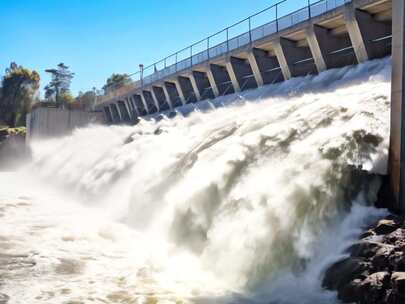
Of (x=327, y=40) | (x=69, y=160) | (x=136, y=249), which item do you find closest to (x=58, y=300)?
(x=136, y=249)

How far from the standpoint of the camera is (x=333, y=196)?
7711mm

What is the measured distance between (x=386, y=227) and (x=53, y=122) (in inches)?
1181

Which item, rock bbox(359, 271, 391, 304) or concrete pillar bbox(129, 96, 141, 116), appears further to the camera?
concrete pillar bbox(129, 96, 141, 116)

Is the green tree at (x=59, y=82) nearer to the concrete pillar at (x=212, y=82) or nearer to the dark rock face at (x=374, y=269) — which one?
the concrete pillar at (x=212, y=82)

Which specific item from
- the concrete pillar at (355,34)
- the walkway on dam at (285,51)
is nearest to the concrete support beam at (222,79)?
the walkway on dam at (285,51)

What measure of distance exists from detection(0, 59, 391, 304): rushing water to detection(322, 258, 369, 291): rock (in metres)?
0.15

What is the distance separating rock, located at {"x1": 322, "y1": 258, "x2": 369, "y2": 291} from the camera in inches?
249

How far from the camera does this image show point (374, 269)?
6.23 m

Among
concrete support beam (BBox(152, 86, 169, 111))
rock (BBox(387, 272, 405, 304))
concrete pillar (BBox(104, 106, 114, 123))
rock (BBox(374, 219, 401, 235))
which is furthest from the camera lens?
concrete pillar (BBox(104, 106, 114, 123))

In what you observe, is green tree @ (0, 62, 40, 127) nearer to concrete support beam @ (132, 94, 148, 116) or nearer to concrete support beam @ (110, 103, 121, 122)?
concrete support beam @ (110, 103, 121, 122)

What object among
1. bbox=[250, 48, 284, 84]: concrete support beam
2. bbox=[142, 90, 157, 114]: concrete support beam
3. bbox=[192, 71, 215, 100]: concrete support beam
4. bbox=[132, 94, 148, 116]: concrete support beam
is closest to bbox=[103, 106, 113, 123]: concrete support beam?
bbox=[132, 94, 148, 116]: concrete support beam

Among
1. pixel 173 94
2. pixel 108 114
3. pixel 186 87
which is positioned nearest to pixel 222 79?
pixel 186 87

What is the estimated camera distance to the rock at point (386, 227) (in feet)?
22.5

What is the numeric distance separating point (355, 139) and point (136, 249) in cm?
473
